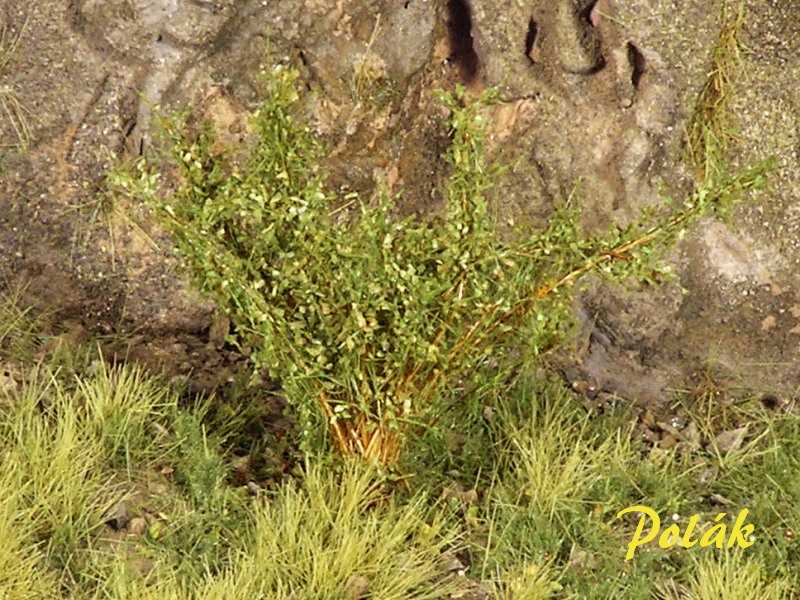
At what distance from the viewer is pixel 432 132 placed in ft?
16.9

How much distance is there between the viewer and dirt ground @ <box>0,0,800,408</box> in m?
4.97

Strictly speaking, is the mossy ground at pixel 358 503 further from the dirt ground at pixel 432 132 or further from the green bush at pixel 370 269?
the dirt ground at pixel 432 132

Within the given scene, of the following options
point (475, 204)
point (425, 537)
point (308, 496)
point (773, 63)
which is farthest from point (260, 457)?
point (773, 63)

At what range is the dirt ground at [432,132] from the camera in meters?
4.97

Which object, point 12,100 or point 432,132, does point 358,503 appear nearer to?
point 432,132

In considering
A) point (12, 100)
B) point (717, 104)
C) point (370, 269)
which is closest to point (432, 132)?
point (717, 104)

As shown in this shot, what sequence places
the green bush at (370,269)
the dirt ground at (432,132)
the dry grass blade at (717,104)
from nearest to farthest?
the green bush at (370,269) → the dirt ground at (432,132) → the dry grass blade at (717,104)

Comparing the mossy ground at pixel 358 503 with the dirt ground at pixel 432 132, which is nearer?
the mossy ground at pixel 358 503

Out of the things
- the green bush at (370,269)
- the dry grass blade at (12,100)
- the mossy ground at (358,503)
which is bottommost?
the mossy ground at (358,503)

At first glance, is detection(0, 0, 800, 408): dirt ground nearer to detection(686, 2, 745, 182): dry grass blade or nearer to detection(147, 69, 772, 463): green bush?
detection(686, 2, 745, 182): dry grass blade

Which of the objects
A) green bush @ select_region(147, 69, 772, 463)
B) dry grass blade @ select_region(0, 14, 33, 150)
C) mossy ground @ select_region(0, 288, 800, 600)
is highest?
dry grass blade @ select_region(0, 14, 33, 150)

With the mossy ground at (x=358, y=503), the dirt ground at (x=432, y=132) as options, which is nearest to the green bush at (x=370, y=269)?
the mossy ground at (x=358, y=503)

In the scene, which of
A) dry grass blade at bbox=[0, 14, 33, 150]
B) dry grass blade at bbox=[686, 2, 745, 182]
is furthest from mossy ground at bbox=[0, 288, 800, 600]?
dry grass blade at bbox=[686, 2, 745, 182]

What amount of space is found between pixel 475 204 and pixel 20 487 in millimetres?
1386
